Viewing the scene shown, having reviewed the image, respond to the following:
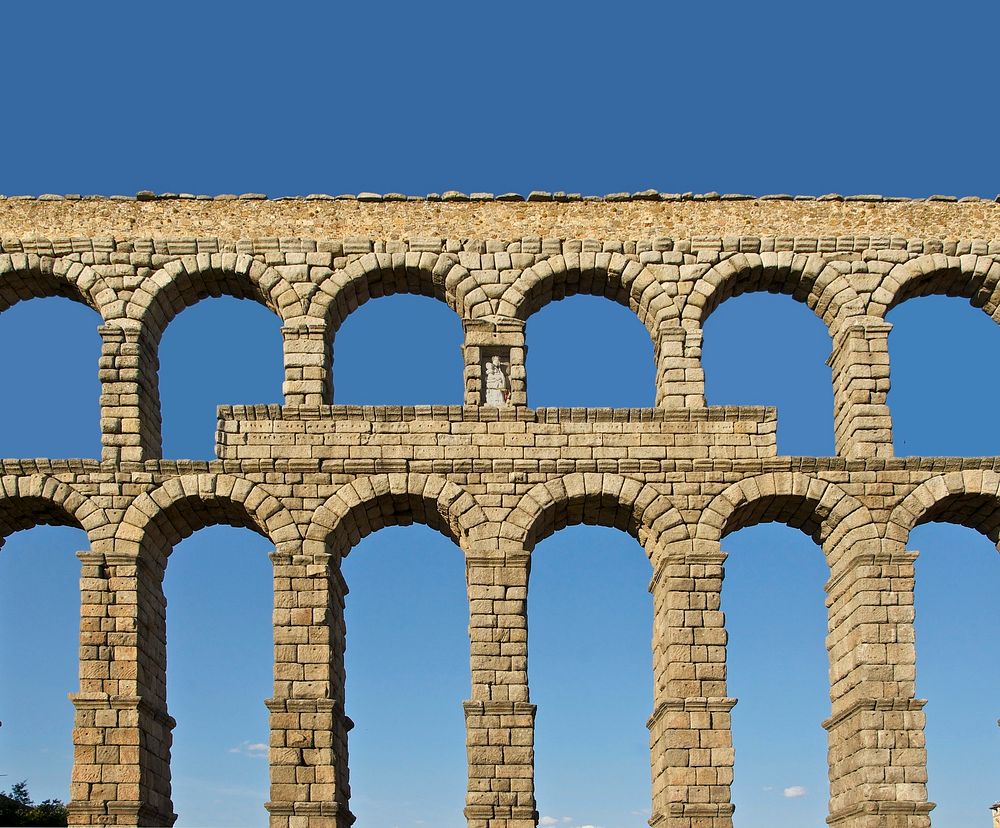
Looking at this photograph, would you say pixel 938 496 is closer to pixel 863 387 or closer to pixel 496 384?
pixel 863 387

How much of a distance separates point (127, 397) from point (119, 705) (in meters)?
4.80

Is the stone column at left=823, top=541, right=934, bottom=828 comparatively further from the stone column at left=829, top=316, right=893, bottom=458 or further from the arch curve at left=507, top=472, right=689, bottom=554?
the arch curve at left=507, top=472, right=689, bottom=554

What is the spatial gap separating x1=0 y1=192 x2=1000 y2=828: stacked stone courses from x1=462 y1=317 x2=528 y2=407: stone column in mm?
51

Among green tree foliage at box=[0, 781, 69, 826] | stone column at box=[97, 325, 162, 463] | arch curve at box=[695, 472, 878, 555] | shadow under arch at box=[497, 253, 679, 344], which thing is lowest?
green tree foliage at box=[0, 781, 69, 826]

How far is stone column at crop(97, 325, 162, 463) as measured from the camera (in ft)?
78.6

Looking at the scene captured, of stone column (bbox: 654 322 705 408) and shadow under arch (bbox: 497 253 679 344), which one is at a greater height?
shadow under arch (bbox: 497 253 679 344)

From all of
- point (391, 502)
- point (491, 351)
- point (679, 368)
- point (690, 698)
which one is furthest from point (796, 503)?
point (391, 502)

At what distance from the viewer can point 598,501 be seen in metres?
24.0

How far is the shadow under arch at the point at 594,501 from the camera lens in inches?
930

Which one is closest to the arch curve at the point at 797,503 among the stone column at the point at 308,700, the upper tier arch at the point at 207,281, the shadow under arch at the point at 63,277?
the stone column at the point at 308,700

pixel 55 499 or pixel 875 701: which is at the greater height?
pixel 55 499

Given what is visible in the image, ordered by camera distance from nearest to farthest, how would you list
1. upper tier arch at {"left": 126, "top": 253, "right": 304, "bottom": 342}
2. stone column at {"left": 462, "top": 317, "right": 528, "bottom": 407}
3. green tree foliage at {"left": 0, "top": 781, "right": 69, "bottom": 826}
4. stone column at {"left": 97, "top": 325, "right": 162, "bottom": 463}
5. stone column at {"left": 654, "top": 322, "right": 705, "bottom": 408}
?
stone column at {"left": 97, "top": 325, "right": 162, "bottom": 463} < stone column at {"left": 654, "top": 322, "right": 705, "bottom": 408} < stone column at {"left": 462, "top": 317, "right": 528, "bottom": 407} < upper tier arch at {"left": 126, "top": 253, "right": 304, "bottom": 342} < green tree foliage at {"left": 0, "top": 781, "right": 69, "bottom": 826}

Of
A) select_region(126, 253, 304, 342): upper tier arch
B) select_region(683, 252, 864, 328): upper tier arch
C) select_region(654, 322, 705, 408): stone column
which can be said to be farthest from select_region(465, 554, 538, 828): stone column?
select_region(126, 253, 304, 342): upper tier arch

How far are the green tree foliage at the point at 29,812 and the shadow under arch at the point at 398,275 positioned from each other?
656 inches
